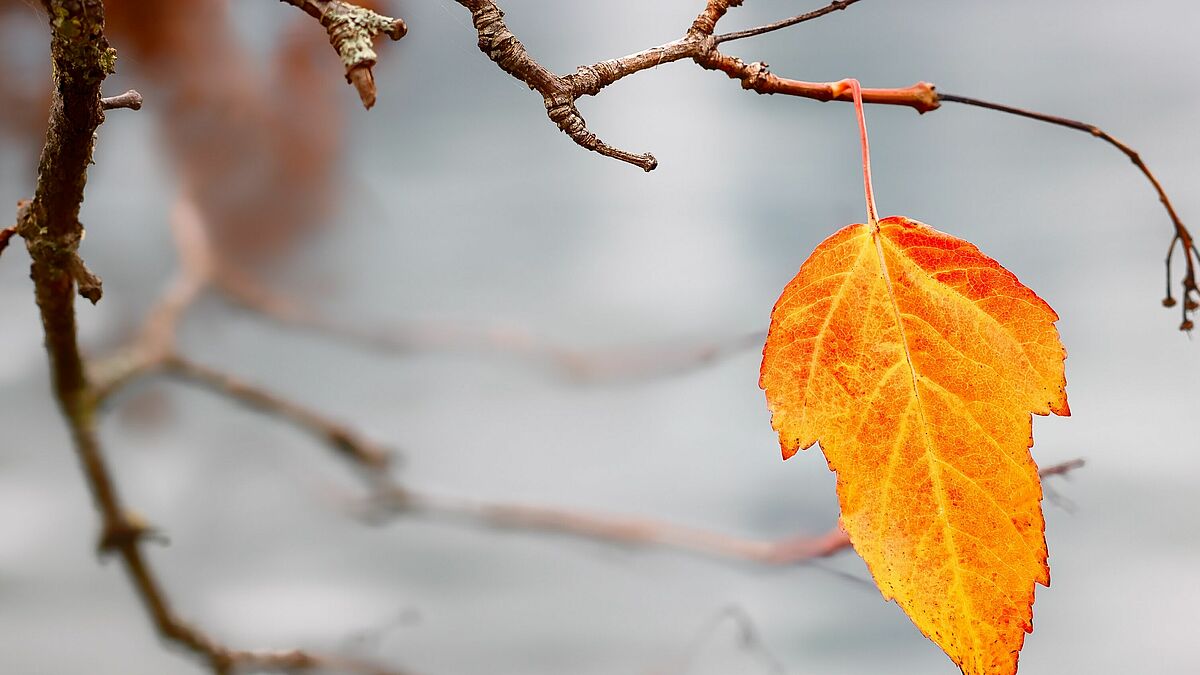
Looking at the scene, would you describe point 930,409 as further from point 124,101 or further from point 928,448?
point 124,101

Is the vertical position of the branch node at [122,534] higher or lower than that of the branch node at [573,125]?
lower

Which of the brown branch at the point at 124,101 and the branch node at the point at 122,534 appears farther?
the branch node at the point at 122,534

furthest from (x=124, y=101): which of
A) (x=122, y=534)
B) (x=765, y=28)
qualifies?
(x=122, y=534)

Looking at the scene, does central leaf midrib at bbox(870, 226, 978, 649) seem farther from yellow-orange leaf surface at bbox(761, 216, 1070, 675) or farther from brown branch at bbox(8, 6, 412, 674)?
brown branch at bbox(8, 6, 412, 674)

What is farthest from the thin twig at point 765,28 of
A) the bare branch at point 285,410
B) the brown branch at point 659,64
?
the bare branch at point 285,410

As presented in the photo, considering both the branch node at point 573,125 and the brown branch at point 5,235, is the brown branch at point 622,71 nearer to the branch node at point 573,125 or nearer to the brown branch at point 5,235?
the branch node at point 573,125

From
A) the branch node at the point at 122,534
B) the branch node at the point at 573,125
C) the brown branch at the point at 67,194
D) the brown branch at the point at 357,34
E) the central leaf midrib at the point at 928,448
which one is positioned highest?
the brown branch at the point at 67,194
